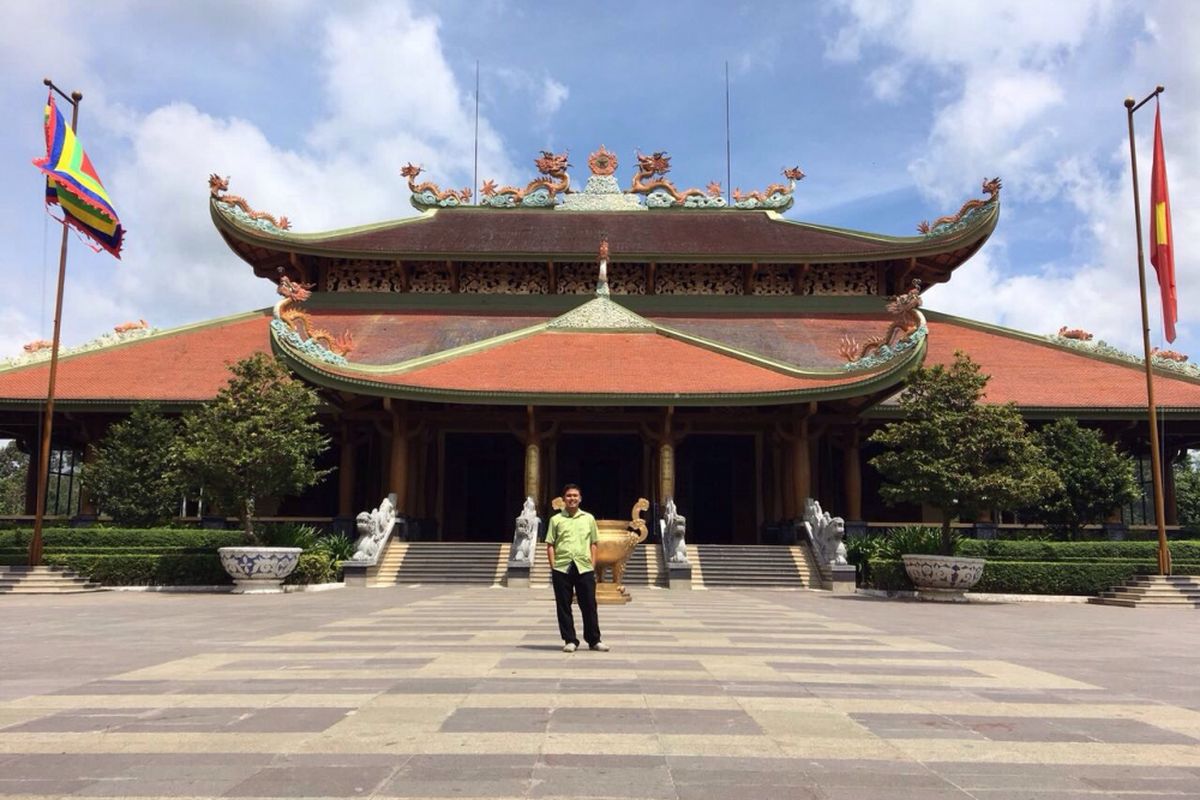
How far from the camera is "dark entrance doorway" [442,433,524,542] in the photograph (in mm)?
26047

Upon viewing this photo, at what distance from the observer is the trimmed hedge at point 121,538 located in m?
19.2

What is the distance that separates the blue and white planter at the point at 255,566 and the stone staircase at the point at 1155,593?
15.5 metres

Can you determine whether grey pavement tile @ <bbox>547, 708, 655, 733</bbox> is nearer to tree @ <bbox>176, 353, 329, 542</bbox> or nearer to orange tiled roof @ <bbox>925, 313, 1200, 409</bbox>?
tree @ <bbox>176, 353, 329, 542</bbox>

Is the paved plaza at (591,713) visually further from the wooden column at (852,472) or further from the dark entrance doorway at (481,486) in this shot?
the dark entrance doorway at (481,486)

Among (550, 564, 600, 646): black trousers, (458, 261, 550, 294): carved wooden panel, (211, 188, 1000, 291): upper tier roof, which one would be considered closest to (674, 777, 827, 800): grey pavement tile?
(550, 564, 600, 646): black trousers

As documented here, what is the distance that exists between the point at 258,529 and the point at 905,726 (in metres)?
17.9

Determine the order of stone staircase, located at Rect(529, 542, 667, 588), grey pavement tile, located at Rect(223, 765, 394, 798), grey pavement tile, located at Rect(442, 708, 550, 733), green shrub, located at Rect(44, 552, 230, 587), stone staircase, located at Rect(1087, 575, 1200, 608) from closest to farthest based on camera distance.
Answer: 1. grey pavement tile, located at Rect(223, 765, 394, 798)
2. grey pavement tile, located at Rect(442, 708, 550, 733)
3. stone staircase, located at Rect(1087, 575, 1200, 608)
4. green shrub, located at Rect(44, 552, 230, 587)
5. stone staircase, located at Rect(529, 542, 667, 588)

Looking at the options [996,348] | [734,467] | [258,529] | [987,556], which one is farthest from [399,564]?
[996,348]

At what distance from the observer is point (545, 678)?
647 cm

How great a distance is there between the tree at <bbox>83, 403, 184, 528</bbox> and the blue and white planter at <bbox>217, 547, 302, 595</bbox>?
425 cm

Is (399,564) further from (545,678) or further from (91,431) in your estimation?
(545,678)

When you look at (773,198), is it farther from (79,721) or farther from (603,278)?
(79,721)

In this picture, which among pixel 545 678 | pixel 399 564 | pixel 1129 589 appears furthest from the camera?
pixel 399 564

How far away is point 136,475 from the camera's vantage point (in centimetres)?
2078
